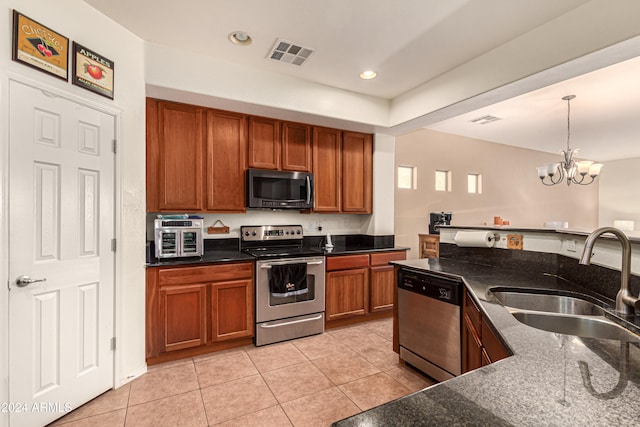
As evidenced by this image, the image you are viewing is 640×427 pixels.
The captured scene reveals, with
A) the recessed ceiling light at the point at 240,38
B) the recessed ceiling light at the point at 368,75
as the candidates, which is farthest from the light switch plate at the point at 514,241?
the recessed ceiling light at the point at 240,38

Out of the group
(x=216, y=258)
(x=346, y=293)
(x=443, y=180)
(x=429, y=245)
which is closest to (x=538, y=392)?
(x=216, y=258)

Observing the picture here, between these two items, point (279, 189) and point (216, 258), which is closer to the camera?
point (216, 258)

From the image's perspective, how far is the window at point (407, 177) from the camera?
550cm

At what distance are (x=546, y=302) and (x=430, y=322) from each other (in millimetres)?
812

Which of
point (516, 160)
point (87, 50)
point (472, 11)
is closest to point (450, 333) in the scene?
point (472, 11)

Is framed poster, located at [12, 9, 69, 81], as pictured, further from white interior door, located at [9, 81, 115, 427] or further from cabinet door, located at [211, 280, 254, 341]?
cabinet door, located at [211, 280, 254, 341]

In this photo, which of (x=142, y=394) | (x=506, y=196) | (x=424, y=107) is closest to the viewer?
(x=142, y=394)

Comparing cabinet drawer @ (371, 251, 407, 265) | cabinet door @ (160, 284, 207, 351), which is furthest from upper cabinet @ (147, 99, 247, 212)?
cabinet drawer @ (371, 251, 407, 265)

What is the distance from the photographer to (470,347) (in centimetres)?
201

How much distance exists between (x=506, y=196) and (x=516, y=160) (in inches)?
35.0

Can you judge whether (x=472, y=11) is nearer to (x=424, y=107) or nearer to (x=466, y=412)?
(x=424, y=107)

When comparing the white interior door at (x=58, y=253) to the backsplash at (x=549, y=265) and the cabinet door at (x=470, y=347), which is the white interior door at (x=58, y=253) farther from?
the backsplash at (x=549, y=265)

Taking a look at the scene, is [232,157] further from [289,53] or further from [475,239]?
[475,239]

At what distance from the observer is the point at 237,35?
2531mm
